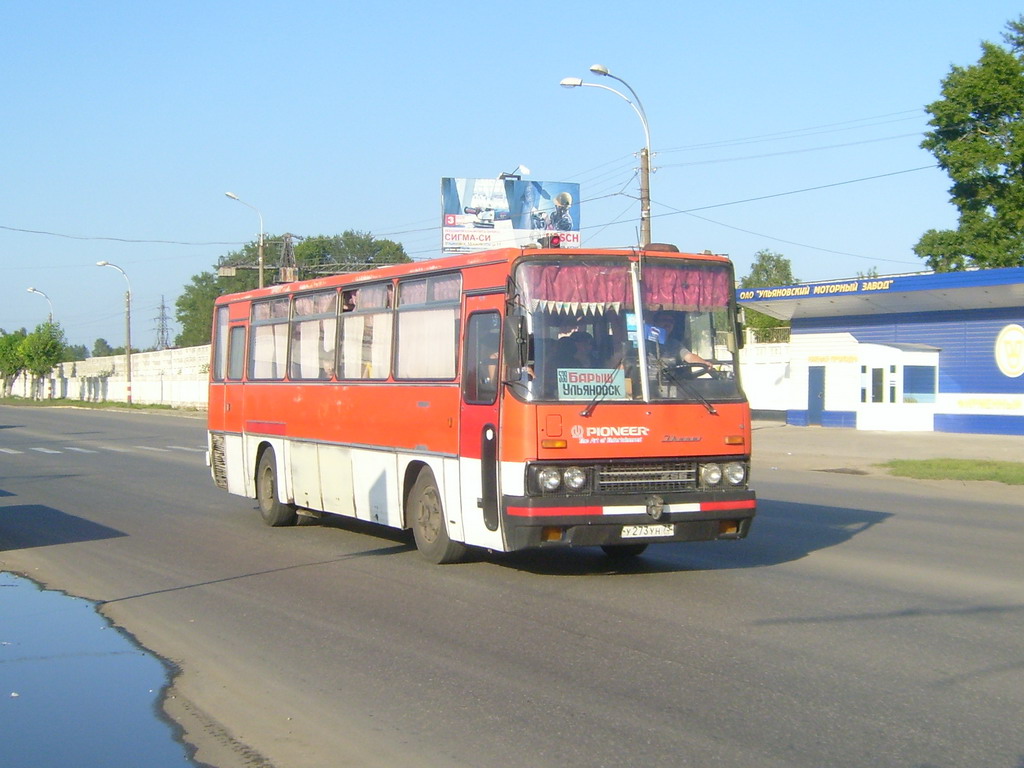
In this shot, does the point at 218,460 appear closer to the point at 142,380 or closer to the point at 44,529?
the point at 44,529

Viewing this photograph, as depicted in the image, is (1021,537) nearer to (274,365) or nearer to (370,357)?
(370,357)

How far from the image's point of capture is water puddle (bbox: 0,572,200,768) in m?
6.01

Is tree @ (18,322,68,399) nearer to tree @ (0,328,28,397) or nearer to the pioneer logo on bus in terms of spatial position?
tree @ (0,328,28,397)

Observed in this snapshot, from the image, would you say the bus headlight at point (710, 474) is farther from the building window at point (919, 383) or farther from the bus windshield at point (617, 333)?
the building window at point (919, 383)

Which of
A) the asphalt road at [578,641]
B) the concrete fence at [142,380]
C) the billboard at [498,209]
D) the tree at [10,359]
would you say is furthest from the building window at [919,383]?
the tree at [10,359]

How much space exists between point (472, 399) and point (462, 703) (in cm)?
420

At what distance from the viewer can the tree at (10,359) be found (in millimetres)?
98738

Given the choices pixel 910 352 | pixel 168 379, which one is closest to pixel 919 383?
pixel 910 352

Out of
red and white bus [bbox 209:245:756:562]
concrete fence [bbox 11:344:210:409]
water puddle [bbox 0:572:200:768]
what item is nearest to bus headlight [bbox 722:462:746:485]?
red and white bus [bbox 209:245:756:562]

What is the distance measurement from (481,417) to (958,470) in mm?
15193

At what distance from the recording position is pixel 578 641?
26.4 ft

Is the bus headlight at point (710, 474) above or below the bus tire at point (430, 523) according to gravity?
above

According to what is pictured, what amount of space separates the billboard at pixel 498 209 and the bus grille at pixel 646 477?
3681cm

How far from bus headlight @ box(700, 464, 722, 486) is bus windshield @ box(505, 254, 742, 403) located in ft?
1.95
